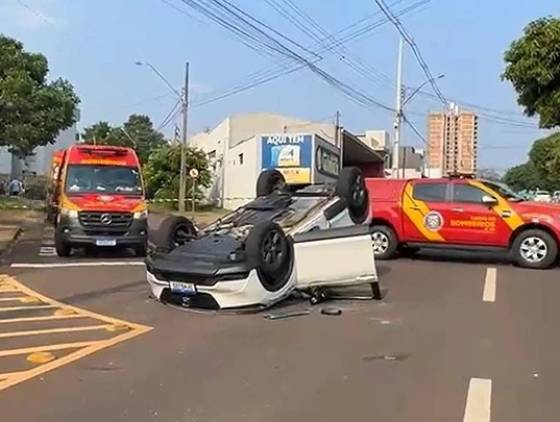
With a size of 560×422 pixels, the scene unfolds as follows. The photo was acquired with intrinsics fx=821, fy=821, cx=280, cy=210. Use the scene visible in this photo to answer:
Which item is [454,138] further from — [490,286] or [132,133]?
[490,286]

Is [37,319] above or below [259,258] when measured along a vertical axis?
below

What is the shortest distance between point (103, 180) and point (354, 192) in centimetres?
719

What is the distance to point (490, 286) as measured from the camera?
13445mm

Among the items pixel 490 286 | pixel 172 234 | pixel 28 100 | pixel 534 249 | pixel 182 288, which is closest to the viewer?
pixel 182 288

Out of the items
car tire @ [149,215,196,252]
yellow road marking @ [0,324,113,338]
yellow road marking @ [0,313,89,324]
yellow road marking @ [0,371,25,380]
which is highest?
car tire @ [149,215,196,252]

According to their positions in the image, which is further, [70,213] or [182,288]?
Answer: [70,213]

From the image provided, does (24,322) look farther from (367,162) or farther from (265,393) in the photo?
(367,162)

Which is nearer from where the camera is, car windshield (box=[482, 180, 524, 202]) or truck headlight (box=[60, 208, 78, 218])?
car windshield (box=[482, 180, 524, 202])

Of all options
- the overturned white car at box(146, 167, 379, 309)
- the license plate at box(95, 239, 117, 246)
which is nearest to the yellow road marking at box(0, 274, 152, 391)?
the overturned white car at box(146, 167, 379, 309)

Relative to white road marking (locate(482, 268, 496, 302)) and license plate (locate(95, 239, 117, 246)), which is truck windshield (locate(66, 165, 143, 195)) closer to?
license plate (locate(95, 239, 117, 246))

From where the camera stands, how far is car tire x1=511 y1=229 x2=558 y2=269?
16.2m

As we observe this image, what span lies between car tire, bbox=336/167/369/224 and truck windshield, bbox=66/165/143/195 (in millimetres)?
6590

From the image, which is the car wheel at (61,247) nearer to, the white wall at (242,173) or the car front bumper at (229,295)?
the car front bumper at (229,295)

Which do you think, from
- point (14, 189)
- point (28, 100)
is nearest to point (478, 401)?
point (28, 100)
